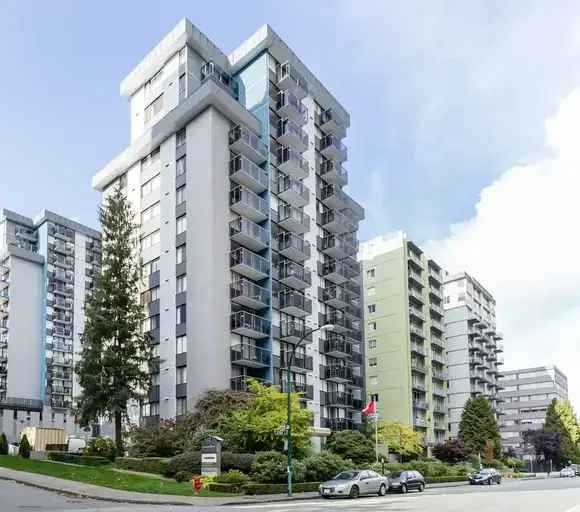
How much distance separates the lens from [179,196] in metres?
59.3

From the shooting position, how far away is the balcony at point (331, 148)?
73750 millimetres

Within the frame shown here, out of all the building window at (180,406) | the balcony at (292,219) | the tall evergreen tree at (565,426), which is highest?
the balcony at (292,219)

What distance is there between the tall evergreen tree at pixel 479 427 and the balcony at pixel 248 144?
179ft

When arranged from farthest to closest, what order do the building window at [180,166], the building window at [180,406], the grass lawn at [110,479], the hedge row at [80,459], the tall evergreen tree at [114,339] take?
the building window at [180,166]
the building window at [180,406]
the tall evergreen tree at [114,339]
the hedge row at [80,459]
the grass lawn at [110,479]

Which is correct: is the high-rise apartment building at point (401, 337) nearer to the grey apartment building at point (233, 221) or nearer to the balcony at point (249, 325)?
the grey apartment building at point (233, 221)

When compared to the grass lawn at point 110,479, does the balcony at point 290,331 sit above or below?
above

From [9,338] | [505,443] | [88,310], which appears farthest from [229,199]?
[505,443]

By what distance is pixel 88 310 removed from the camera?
5338cm

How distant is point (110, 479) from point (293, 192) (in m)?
34.5

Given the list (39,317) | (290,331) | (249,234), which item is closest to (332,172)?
(249,234)

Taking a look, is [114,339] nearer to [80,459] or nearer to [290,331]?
[80,459]

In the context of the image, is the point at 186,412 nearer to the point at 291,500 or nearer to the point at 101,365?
the point at 101,365

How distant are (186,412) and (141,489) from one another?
1808cm

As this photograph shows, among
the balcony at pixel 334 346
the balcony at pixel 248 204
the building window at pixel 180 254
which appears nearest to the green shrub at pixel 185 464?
the building window at pixel 180 254
